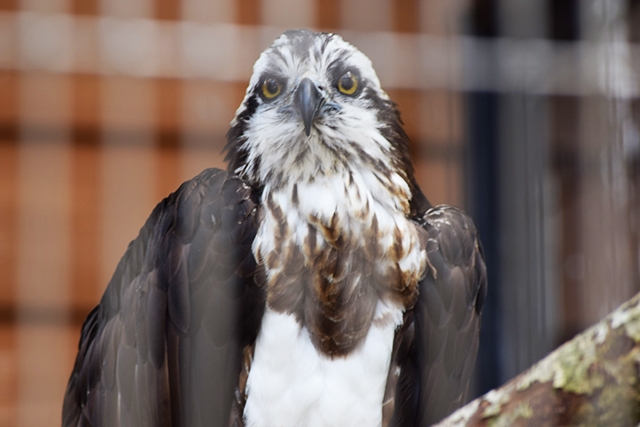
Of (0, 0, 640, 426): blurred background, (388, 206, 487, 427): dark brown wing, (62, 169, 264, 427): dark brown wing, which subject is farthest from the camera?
(0, 0, 640, 426): blurred background

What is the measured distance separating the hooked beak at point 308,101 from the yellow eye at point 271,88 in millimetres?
94

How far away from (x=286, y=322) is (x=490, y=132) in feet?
3.21

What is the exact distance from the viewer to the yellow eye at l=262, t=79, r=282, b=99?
1521mm

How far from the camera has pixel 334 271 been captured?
139 cm

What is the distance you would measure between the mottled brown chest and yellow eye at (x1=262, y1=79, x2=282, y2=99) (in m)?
0.25

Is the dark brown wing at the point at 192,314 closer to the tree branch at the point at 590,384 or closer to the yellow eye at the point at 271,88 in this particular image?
the yellow eye at the point at 271,88

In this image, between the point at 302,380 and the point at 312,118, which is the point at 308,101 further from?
the point at 302,380

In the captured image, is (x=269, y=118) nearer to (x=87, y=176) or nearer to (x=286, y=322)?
(x=286, y=322)

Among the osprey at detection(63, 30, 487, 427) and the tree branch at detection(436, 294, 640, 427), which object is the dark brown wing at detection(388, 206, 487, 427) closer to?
the osprey at detection(63, 30, 487, 427)

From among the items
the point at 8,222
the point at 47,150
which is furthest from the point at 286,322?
the point at 8,222

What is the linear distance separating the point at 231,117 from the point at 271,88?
38 centimetres

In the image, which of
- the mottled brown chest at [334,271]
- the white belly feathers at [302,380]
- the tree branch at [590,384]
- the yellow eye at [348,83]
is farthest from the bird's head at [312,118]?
the tree branch at [590,384]

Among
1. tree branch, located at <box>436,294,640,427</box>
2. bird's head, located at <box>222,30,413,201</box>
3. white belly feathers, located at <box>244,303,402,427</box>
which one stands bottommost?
white belly feathers, located at <box>244,303,402,427</box>

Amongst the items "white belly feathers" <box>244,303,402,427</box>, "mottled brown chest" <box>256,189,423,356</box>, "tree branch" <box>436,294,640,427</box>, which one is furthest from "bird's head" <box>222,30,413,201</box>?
"tree branch" <box>436,294,640,427</box>
